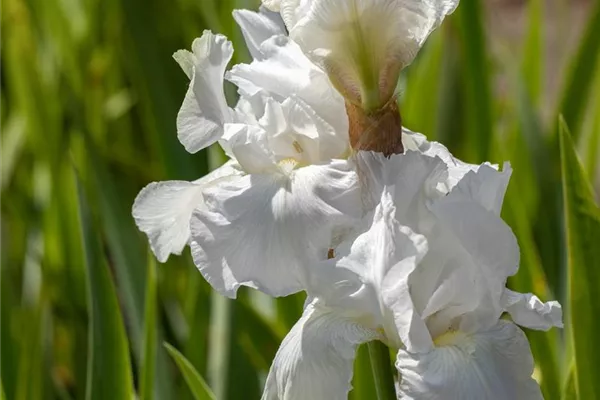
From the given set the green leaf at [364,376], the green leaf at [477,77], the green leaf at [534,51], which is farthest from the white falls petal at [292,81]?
the green leaf at [534,51]

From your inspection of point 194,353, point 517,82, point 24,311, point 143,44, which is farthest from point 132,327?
point 517,82

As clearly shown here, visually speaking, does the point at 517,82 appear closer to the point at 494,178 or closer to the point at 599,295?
the point at 599,295

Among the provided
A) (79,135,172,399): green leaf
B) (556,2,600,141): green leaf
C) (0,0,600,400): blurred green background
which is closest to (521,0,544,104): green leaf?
(0,0,600,400): blurred green background

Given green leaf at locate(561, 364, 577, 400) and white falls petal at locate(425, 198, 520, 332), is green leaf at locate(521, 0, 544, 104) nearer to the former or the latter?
green leaf at locate(561, 364, 577, 400)

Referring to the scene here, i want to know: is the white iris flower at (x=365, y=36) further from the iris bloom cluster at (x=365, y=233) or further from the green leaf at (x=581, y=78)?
the green leaf at (x=581, y=78)

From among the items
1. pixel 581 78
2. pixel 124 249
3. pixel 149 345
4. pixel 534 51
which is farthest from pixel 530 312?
pixel 534 51

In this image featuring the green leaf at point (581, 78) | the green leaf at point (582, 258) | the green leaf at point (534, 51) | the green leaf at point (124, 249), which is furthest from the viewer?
the green leaf at point (534, 51)
